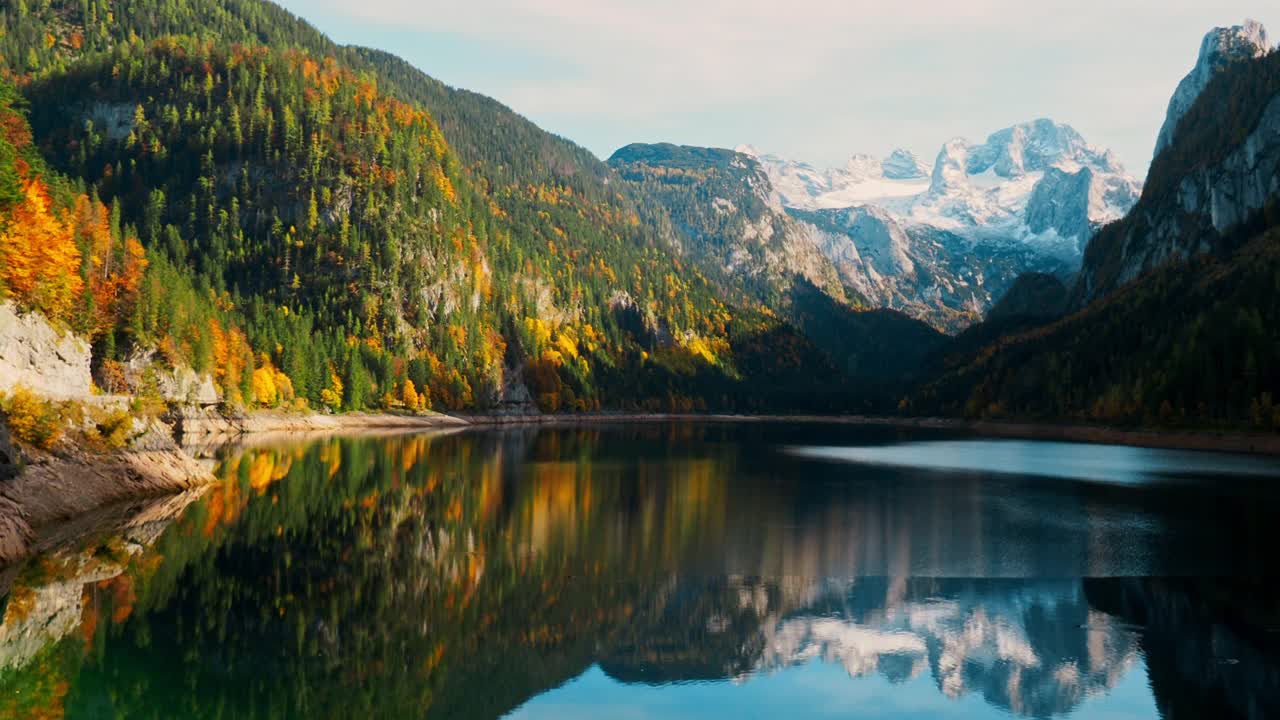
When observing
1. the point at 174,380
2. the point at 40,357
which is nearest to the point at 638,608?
the point at 40,357

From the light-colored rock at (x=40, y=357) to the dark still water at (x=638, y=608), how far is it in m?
18.8

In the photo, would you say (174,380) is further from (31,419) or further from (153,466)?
(31,419)

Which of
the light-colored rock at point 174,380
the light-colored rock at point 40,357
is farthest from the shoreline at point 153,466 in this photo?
the light-colored rock at point 40,357

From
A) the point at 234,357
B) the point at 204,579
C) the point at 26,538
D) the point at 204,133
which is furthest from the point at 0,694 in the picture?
the point at 204,133

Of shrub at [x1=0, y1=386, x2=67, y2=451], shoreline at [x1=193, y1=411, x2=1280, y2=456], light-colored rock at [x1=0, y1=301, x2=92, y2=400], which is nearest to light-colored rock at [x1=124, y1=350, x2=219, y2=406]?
shoreline at [x1=193, y1=411, x2=1280, y2=456]

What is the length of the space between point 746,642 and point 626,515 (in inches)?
1008

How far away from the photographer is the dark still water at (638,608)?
22812 mm

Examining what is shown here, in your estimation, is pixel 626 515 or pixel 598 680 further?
pixel 626 515

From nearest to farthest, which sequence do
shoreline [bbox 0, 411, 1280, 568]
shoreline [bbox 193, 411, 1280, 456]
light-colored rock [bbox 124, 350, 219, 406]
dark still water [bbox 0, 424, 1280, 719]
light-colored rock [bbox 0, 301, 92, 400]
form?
dark still water [bbox 0, 424, 1280, 719], shoreline [bbox 0, 411, 1280, 568], light-colored rock [bbox 0, 301, 92, 400], light-colored rock [bbox 124, 350, 219, 406], shoreline [bbox 193, 411, 1280, 456]

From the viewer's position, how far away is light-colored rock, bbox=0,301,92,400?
2539 inches

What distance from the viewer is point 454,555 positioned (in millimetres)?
39219

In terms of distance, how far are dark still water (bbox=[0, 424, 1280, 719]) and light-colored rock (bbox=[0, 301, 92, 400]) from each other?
739 inches

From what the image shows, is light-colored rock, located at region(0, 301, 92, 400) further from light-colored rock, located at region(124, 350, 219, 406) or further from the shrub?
light-colored rock, located at region(124, 350, 219, 406)

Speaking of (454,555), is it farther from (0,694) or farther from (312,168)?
(312,168)
